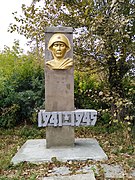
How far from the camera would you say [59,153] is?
4273 millimetres

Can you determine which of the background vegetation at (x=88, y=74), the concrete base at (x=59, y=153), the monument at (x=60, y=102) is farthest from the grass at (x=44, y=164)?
the monument at (x=60, y=102)

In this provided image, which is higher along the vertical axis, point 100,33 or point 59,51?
point 100,33

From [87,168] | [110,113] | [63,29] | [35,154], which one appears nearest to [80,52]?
[63,29]

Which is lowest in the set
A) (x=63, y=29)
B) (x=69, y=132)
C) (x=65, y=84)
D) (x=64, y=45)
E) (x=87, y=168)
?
(x=87, y=168)

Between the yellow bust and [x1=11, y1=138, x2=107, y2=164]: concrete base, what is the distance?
165cm

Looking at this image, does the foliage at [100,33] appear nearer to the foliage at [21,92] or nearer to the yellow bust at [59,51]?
the yellow bust at [59,51]

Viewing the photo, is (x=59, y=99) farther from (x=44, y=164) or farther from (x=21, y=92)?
(x=21, y=92)

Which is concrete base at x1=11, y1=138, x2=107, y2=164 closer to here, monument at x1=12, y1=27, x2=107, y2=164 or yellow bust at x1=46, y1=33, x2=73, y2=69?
monument at x1=12, y1=27, x2=107, y2=164

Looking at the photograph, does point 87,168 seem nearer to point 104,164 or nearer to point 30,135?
point 104,164

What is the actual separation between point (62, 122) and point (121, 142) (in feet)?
5.03

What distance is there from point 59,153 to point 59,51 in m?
2.00

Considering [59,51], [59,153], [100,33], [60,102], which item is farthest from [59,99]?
[100,33]

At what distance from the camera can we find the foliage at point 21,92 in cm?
755

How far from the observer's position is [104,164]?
374 cm
